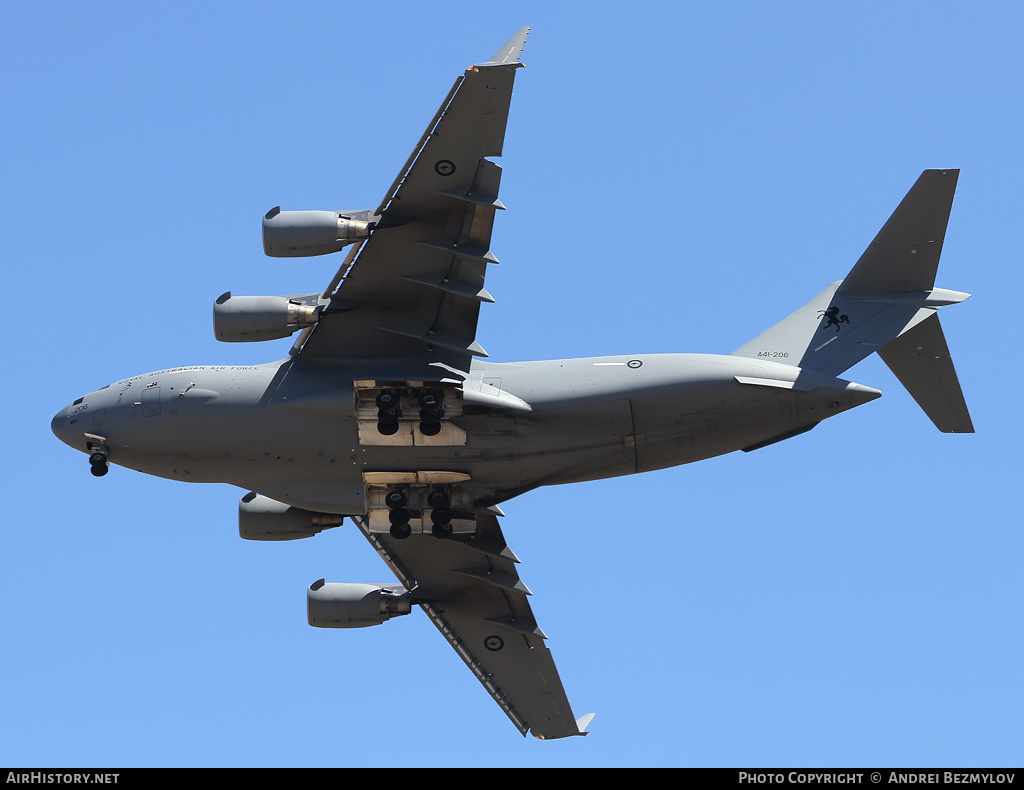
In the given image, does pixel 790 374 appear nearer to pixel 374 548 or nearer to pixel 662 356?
pixel 662 356

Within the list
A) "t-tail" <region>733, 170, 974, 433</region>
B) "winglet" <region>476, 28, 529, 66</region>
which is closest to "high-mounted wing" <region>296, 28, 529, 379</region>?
"winglet" <region>476, 28, 529, 66</region>

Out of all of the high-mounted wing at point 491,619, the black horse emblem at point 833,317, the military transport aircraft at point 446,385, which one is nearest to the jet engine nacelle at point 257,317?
the military transport aircraft at point 446,385

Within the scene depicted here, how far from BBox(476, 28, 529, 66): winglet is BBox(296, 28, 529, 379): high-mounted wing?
0.01 m

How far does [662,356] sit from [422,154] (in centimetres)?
459

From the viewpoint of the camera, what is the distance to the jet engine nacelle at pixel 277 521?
23641mm

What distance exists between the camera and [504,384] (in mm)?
21750

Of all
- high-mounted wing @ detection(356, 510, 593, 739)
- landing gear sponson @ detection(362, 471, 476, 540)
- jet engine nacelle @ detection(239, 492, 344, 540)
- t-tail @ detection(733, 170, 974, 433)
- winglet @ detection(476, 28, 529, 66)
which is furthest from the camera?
high-mounted wing @ detection(356, 510, 593, 739)

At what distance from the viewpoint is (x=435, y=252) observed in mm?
20859

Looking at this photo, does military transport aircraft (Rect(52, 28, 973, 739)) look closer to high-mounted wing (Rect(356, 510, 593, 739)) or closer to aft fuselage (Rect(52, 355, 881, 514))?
aft fuselage (Rect(52, 355, 881, 514))

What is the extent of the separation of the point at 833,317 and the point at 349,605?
898 cm

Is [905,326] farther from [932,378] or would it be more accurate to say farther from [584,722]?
[584,722]

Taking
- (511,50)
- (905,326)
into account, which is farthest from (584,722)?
(511,50)

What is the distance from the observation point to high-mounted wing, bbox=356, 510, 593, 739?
2461cm

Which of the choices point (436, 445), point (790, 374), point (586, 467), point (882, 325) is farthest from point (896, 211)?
point (436, 445)
